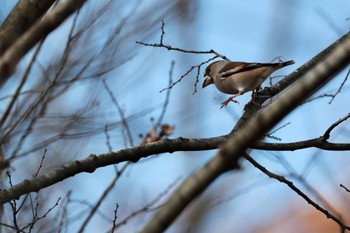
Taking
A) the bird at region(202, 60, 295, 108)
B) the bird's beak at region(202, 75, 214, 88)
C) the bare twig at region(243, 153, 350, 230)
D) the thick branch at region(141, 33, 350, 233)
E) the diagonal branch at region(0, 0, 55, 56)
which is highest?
the bird's beak at region(202, 75, 214, 88)

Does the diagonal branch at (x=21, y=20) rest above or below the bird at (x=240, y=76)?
below

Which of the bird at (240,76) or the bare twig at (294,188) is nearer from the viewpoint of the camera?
the bare twig at (294,188)

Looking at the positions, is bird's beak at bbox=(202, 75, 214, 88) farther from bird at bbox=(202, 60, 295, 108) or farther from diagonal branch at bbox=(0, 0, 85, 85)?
diagonal branch at bbox=(0, 0, 85, 85)

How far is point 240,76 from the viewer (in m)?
4.66

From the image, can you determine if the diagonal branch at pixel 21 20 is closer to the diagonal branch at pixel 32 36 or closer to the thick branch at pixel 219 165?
the diagonal branch at pixel 32 36

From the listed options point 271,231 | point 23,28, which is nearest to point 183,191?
point 23,28

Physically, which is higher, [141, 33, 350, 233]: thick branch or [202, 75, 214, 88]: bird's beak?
[202, 75, 214, 88]: bird's beak

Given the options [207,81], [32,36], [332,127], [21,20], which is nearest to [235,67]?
[207,81]

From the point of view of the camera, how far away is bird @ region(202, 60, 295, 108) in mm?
4512

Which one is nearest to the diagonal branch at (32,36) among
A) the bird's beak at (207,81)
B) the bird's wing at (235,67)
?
the bird's wing at (235,67)

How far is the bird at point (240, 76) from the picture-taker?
14.8 ft

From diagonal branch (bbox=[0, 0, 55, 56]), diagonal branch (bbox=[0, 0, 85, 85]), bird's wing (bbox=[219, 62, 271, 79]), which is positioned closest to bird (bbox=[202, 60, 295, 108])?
bird's wing (bbox=[219, 62, 271, 79])

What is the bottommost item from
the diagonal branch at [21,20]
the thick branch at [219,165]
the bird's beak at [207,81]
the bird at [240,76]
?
the thick branch at [219,165]

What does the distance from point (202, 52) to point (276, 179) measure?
1099mm
